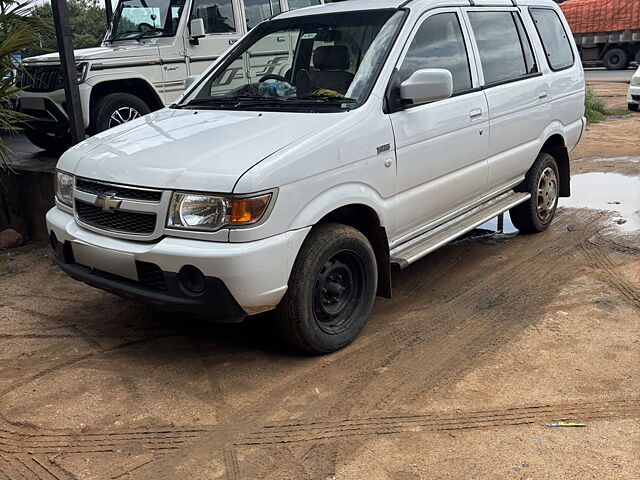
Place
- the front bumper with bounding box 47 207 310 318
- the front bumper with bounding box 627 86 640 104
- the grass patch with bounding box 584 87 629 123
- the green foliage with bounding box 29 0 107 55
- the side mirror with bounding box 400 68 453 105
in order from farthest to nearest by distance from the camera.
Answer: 1. the green foliage with bounding box 29 0 107 55
2. the front bumper with bounding box 627 86 640 104
3. the grass patch with bounding box 584 87 629 123
4. the side mirror with bounding box 400 68 453 105
5. the front bumper with bounding box 47 207 310 318

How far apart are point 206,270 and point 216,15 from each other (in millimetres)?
6210

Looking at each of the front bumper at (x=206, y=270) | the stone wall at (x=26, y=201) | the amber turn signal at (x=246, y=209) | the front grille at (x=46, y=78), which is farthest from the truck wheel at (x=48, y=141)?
the amber turn signal at (x=246, y=209)

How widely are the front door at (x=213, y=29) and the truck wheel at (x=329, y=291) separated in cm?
537

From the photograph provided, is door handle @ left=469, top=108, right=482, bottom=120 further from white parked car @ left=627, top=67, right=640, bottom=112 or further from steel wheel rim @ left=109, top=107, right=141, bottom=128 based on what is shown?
white parked car @ left=627, top=67, right=640, bottom=112

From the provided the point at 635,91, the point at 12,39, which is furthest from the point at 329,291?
the point at 635,91

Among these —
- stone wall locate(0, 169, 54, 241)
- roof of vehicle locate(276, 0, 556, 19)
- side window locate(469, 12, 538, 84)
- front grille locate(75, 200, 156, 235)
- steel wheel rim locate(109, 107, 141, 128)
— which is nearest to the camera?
front grille locate(75, 200, 156, 235)

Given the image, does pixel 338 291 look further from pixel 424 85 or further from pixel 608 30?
pixel 608 30

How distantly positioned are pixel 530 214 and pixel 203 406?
3.85 meters

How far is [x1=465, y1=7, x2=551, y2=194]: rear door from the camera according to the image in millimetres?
5254

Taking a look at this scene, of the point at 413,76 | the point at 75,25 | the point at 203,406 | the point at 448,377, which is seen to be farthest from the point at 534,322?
the point at 75,25

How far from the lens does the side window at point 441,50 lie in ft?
15.0

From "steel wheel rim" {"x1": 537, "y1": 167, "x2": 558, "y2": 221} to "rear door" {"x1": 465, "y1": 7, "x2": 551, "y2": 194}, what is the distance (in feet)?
1.27

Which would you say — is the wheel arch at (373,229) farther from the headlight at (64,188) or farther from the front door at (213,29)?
the front door at (213,29)

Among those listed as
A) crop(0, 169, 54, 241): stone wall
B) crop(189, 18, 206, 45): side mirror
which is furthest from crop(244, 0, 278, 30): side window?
crop(0, 169, 54, 241): stone wall
